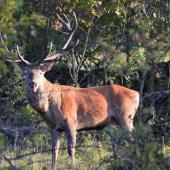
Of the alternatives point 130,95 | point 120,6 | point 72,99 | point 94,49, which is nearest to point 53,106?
point 72,99

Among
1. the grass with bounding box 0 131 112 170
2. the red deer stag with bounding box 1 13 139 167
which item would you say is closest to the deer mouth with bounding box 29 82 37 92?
the red deer stag with bounding box 1 13 139 167

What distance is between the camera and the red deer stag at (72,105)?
5172 millimetres

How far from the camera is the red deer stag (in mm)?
5172

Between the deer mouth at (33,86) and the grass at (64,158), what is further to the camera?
the deer mouth at (33,86)

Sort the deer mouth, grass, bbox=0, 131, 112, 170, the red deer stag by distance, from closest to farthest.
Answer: grass, bbox=0, 131, 112, 170, the deer mouth, the red deer stag

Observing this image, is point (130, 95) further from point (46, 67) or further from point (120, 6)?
point (120, 6)

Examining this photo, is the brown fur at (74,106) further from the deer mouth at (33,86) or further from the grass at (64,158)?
the grass at (64,158)

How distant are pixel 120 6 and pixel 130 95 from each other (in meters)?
2.40

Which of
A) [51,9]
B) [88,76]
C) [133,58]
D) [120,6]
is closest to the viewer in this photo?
[133,58]

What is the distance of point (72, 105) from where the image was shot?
5.41 metres

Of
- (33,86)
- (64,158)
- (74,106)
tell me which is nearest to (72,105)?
(74,106)

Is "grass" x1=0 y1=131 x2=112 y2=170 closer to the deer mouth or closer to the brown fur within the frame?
the brown fur

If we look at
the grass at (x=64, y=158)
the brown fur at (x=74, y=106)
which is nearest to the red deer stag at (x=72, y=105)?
the brown fur at (x=74, y=106)

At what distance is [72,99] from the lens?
18.0 feet
